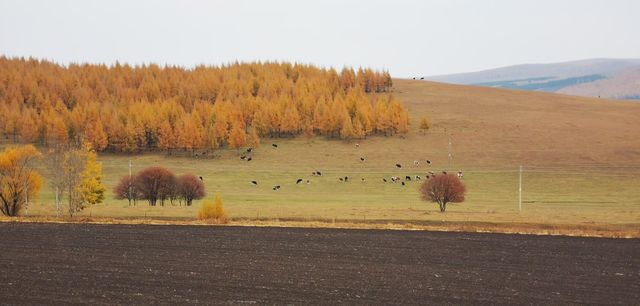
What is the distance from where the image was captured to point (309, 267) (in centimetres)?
2803

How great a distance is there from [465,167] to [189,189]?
44783 mm

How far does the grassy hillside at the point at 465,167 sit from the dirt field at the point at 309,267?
14972mm

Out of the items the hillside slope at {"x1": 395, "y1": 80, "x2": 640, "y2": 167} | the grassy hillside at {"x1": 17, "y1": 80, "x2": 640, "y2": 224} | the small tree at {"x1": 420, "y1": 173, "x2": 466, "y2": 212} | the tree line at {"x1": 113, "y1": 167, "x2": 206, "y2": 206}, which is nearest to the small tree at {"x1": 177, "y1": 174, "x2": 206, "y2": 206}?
the tree line at {"x1": 113, "y1": 167, "x2": 206, "y2": 206}

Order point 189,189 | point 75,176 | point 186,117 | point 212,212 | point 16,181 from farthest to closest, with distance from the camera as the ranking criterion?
point 186,117
point 189,189
point 16,181
point 75,176
point 212,212

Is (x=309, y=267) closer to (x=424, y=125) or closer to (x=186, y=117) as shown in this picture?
(x=424, y=125)

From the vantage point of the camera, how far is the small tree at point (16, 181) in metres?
58.5

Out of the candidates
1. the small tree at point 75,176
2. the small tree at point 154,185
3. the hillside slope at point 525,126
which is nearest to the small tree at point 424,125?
the hillside slope at point 525,126

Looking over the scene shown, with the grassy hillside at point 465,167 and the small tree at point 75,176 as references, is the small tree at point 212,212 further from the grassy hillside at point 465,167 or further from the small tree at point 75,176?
the small tree at point 75,176

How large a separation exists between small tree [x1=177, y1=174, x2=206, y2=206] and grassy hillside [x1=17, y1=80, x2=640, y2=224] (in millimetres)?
3224

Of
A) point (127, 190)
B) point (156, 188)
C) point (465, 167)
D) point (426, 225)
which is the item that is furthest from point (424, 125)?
point (426, 225)

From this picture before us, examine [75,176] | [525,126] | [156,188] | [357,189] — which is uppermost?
[525,126]

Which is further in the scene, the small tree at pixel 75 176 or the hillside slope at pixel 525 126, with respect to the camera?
the hillside slope at pixel 525 126

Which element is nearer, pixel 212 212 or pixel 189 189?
pixel 212 212

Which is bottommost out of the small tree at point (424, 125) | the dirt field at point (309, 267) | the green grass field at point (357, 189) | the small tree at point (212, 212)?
the green grass field at point (357, 189)
